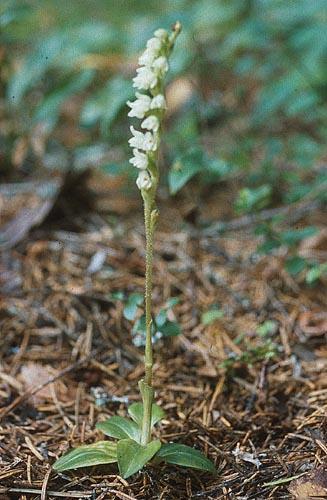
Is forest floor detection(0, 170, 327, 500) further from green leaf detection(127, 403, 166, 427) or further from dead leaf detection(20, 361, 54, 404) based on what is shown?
green leaf detection(127, 403, 166, 427)

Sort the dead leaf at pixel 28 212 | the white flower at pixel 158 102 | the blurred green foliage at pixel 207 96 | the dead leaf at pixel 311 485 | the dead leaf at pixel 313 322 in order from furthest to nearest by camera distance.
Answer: the blurred green foliage at pixel 207 96
the dead leaf at pixel 28 212
the dead leaf at pixel 313 322
the white flower at pixel 158 102
the dead leaf at pixel 311 485

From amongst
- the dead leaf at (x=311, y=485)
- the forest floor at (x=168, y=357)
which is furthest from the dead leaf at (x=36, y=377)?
the dead leaf at (x=311, y=485)

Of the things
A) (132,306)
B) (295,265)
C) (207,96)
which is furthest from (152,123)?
(207,96)

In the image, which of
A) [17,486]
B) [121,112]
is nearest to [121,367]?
[17,486]

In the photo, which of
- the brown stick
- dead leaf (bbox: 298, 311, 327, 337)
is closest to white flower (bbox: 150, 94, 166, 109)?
the brown stick

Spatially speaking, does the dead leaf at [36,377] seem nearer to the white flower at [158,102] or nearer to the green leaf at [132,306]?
the green leaf at [132,306]

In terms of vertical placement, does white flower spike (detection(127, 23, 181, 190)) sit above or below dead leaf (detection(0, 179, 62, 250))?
above
